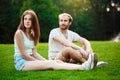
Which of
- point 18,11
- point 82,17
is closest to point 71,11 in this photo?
point 82,17

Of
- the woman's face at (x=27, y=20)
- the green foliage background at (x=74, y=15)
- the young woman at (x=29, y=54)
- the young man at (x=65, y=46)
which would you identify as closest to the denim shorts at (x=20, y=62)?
the young woman at (x=29, y=54)

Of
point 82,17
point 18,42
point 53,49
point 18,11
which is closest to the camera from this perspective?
point 18,42

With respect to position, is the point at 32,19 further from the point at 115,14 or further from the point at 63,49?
the point at 115,14

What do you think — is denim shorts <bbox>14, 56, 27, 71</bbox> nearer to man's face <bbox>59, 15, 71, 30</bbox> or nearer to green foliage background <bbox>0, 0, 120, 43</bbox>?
man's face <bbox>59, 15, 71, 30</bbox>

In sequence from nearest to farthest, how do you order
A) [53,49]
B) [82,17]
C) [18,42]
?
[18,42]
[53,49]
[82,17]

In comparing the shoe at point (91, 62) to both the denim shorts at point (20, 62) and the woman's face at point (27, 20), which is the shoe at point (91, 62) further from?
the woman's face at point (27, 20)

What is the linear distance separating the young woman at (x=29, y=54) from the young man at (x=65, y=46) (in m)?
0.26

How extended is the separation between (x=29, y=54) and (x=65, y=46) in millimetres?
584

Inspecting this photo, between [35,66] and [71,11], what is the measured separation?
17502 mm

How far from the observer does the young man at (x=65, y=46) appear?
16.5ft

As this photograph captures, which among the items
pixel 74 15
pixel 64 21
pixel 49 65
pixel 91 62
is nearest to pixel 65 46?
pixel 64 21

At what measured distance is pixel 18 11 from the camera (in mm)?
19375

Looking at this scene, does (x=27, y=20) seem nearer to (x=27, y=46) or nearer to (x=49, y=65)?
(x=27, y=46)

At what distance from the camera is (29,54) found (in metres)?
5.01
